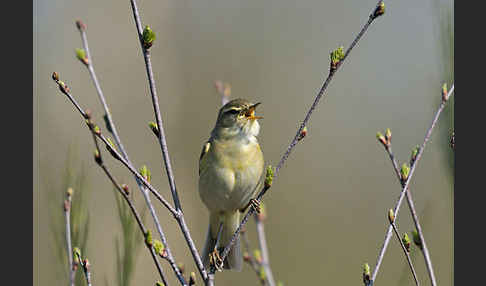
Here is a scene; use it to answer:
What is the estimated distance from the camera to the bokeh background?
229 centimetres

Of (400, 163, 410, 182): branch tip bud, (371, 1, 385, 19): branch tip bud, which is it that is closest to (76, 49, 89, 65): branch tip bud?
(371, 1, 385, 19): branch tip bud

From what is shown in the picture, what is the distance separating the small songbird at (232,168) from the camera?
1.85 metres

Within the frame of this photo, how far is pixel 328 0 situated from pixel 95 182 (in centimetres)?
150

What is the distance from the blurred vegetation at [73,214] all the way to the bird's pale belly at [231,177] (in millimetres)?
644

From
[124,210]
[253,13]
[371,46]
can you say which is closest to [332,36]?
[371,46]

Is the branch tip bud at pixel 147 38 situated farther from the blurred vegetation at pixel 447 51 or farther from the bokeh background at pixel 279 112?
the bokeh background at pixel 279 112

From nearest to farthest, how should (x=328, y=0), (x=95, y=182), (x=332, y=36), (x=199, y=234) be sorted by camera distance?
(x=328, y=0) → (x=332, y=36) → (x=95, y=182) → (x=199, y=234)

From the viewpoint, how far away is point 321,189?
9.71ft

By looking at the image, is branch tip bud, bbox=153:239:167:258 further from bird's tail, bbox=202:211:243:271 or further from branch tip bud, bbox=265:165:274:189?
bird's tail, bbox=202:211:243:271

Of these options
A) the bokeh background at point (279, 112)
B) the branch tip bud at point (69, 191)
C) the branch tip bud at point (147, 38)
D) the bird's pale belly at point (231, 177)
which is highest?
the bokeh background at point (279, 112)

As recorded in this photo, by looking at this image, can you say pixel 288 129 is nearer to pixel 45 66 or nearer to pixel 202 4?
pixel 202 4

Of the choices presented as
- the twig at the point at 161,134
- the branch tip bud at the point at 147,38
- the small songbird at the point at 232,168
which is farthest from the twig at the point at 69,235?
the small songbird at the point at 232,168

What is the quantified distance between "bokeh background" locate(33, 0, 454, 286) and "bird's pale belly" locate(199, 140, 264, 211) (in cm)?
63

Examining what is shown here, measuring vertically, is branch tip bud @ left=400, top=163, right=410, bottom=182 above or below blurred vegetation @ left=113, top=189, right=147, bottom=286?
above
